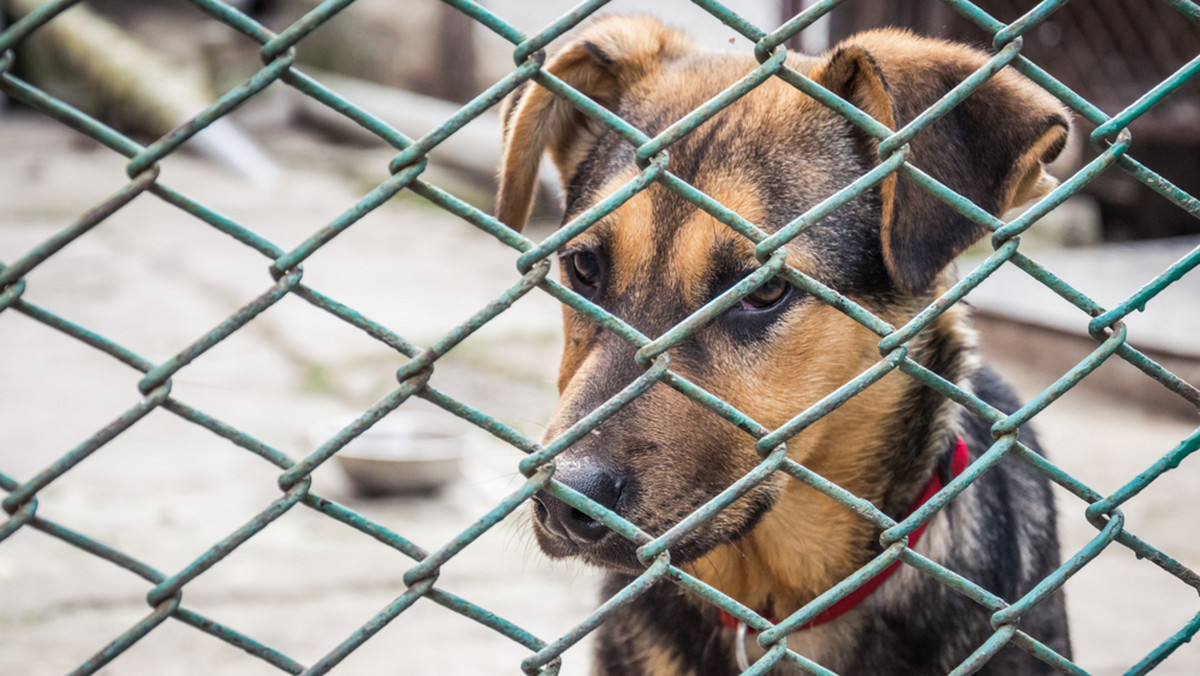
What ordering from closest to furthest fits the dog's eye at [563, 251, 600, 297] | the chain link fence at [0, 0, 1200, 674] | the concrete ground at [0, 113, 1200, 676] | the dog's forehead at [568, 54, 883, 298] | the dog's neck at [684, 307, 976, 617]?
the chain link fence at [0, 0, 1200, 674] < the dog's forehead at [568, 54, 883, 298] < the dog's neck at [684, 307, 976, 617] < the dog's eye at [563, 251, 600, 297] < the concrete ground at [0, 113, 1200, 676]

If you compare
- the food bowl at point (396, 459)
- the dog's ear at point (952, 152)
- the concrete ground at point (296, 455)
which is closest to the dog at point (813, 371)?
the dog's ear at point (952, 152)

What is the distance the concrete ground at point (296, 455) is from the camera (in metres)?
3.73

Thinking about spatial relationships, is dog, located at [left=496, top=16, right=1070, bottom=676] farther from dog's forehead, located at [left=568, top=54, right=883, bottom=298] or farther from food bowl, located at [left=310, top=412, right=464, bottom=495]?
food bowl, located at [left=310, top=412, right=464, bottom=495]

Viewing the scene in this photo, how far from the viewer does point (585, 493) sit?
6.47ft

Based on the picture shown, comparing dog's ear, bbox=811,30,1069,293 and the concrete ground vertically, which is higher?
the concrete ground

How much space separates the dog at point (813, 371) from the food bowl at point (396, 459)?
2115mm

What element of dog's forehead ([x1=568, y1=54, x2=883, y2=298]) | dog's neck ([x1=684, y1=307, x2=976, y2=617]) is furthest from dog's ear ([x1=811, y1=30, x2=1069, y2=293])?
dog's neck ([x1=684, y1=307, x2=976, y2=617])

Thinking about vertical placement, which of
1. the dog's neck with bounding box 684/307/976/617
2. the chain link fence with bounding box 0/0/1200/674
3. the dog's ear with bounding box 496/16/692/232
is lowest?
the chain link fence with bounding box 0/0/1200/674

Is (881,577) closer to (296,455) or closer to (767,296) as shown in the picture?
(767,296)

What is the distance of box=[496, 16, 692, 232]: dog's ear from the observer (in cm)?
293

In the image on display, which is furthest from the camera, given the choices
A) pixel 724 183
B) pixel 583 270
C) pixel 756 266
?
pixel 583 270

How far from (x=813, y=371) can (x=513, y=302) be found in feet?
4.13

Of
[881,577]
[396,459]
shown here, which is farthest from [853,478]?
[396,459]

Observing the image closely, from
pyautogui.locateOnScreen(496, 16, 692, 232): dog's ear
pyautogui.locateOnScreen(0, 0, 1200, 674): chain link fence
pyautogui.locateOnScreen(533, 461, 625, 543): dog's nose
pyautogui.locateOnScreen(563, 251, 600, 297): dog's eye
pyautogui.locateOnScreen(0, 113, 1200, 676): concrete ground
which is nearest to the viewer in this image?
pyautogui.locateOnScreen(0, 0, 1200, 674): chain link fence
